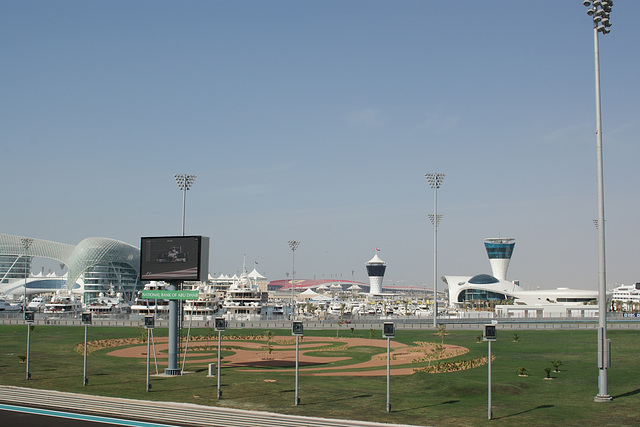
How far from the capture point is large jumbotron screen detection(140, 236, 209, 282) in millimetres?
38625

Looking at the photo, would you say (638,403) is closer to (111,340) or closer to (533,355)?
(533,355)

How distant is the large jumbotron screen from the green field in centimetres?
634

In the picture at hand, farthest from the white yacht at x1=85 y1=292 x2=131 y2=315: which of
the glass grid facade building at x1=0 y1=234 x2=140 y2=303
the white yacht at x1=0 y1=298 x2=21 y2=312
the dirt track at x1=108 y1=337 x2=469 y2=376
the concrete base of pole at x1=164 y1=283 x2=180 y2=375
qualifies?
the concrete base of pole at x1=164 y1=283 x2=180 y2=375

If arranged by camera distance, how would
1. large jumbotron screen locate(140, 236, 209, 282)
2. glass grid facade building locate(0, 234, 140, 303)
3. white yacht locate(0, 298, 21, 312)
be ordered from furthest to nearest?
1. glass grid facade building locate(0, 234, 140, 303)
2. white yacht locate(0, 298, 21, 312)
3. large jumbotron screen locate(140, 236, 209, 282)

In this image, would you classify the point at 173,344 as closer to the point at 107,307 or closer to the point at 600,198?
the point at 600,198

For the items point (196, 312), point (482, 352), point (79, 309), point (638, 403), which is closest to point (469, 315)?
point (196, 312)

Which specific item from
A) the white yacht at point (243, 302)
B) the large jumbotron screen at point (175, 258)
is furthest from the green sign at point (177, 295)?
the white yacht at point (243, 302)

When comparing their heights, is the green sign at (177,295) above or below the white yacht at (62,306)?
above

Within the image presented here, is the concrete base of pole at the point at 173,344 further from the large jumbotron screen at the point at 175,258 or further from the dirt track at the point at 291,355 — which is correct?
the dirt track at the point at 291,355

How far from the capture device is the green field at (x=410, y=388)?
2611 cm

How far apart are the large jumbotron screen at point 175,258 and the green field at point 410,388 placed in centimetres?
634

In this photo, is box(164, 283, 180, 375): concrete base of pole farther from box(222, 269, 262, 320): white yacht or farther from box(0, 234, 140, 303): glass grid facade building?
box(0, 234, 140, 303): glass grid facade building

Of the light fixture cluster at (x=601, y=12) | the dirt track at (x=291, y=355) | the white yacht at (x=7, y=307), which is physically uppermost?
the light fixture cluster at (x=601, y=12)

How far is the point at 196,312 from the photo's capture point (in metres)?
126
